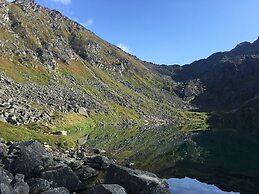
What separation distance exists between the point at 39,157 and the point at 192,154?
50.0 metres

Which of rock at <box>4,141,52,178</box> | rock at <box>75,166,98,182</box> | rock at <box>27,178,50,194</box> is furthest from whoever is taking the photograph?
rock at <box>75,166,98,182</box>

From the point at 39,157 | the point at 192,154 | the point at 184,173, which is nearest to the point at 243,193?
the point at 184,173

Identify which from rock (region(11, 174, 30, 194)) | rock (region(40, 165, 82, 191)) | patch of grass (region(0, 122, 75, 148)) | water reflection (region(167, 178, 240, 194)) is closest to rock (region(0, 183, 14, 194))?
rock (region(11, 174, 30, 194))

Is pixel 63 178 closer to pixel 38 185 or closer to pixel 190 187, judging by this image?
pixel 38 185

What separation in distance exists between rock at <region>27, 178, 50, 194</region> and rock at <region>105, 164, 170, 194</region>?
6674mm

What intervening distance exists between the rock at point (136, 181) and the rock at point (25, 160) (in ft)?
28.9

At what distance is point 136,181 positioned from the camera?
127 feet

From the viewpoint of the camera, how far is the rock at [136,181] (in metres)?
37.1

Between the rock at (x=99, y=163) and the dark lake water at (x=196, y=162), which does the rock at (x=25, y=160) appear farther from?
the dark lake water at (x=196, y=162)

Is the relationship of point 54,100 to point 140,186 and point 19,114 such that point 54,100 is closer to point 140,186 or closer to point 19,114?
point 19,114

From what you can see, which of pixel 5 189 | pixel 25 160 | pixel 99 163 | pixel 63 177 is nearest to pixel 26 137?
pixel 99 163

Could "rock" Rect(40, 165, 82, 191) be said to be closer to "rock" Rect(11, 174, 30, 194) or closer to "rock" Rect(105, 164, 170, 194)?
"rock" Rect(105, 164, 170, 194)

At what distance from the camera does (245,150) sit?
341 feet

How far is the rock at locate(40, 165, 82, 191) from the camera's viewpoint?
4087 centimetres
